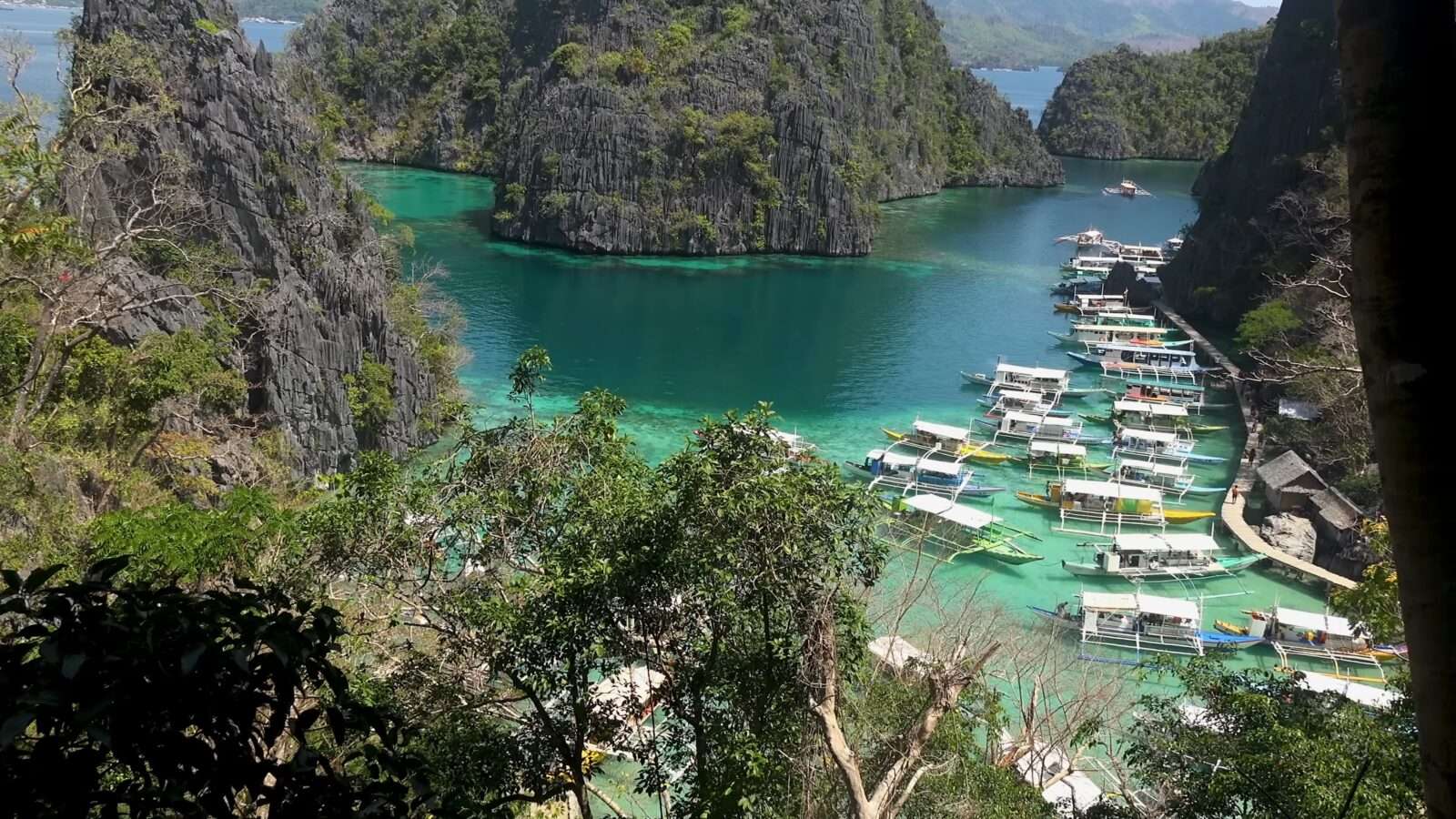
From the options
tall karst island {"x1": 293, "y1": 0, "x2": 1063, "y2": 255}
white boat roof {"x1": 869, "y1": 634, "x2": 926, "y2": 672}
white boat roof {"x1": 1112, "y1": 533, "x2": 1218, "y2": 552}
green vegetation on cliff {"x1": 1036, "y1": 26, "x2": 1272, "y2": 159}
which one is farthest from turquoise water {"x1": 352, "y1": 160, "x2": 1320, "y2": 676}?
green vegetation on cliff {"x1": 1036, "y1": 26, "x2": 1272, "y2": 159}

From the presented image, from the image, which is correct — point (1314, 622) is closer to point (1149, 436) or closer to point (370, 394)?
point (1149, 436)

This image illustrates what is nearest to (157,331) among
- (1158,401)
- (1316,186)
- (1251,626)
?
(1251,626)

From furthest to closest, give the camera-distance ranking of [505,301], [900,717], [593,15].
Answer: [593,15] < [505,301] < [900,717]

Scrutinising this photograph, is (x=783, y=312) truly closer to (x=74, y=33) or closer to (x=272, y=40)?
(x=74, y=33)

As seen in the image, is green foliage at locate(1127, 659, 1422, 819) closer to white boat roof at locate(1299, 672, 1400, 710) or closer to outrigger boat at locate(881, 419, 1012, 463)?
white boat roof at locate(1299, 672, 1400, 710)

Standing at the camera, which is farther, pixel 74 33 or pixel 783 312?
pixel 783 312

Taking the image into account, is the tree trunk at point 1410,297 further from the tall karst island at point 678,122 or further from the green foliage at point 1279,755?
the tall karst island at point 678,122

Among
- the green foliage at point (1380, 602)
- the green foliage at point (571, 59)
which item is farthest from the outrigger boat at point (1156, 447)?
the green foliage at point (571, 59)

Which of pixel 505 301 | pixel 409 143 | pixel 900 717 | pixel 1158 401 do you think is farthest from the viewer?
pixel 409 143
